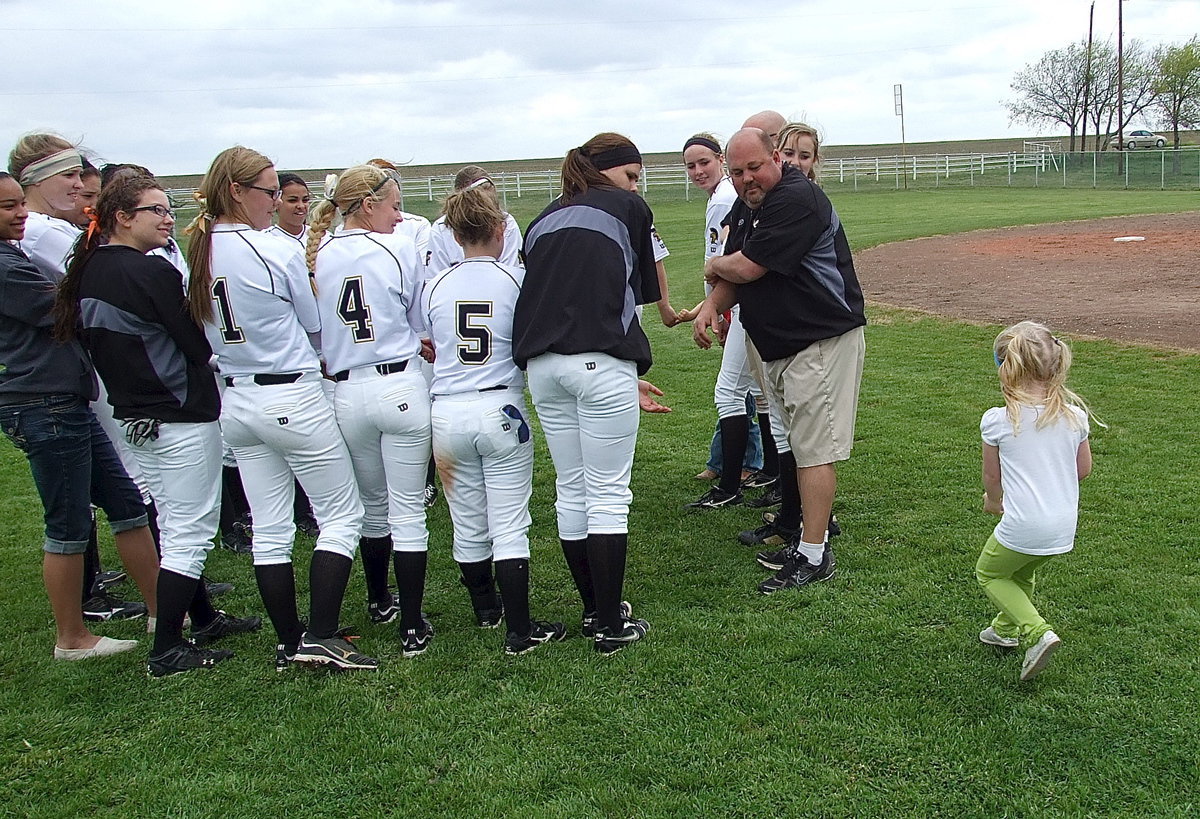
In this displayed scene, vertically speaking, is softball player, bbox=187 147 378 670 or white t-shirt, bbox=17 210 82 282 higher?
white t-shirt, bbox=17 210 82 282

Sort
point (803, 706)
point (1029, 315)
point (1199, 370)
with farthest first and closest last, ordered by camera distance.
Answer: point (1029, 315) → point (1199, 370) → point (803, 706)

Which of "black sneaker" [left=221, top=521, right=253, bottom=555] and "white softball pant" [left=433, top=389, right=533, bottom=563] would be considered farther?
"black sneaker" [left=221, top=521, right=253, bottom=555]

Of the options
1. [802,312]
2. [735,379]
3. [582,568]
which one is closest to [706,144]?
[735,379]

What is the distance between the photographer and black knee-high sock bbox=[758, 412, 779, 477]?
20.4ft

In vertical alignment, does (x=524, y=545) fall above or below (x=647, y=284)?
below

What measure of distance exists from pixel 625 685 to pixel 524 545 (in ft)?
2.48

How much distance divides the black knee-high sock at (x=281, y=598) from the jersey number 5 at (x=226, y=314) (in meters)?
0.97

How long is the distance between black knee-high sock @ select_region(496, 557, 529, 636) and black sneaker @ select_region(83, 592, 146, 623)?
2159mm

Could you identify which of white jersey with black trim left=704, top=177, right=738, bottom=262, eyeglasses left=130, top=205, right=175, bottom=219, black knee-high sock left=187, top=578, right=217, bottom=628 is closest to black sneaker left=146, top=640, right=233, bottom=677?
black knee-high sock left=187, top=578, right=217, bottom=628

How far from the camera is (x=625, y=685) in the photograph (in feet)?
12.7

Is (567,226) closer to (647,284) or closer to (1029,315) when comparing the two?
(647,284)

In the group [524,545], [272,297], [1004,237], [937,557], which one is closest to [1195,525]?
[937,557]

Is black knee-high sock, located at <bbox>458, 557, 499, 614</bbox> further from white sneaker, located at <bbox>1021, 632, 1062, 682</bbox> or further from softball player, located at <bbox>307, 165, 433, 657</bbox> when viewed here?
white sneaker, located at <bbox>1021, 632, 1062, 682</bbox>

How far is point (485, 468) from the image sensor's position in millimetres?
4188
